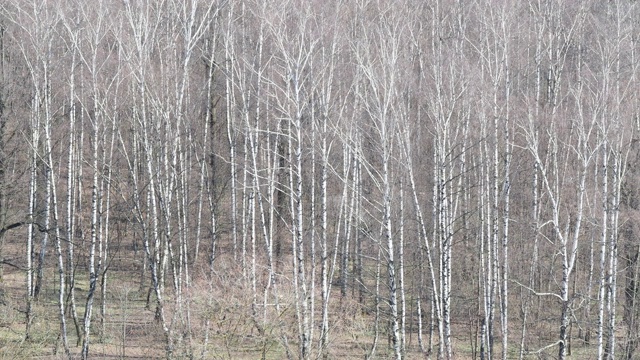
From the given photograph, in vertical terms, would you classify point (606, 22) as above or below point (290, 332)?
above

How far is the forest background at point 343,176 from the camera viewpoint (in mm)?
19281

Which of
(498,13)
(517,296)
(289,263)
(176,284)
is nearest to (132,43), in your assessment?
(176,284)

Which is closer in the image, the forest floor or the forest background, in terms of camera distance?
the forest background

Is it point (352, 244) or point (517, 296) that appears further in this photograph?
point (352, 244)

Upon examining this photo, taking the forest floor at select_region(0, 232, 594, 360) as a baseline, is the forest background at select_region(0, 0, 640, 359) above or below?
above

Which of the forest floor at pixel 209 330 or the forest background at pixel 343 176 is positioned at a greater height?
the forest background at pixel 343 176

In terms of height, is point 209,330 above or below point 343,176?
below

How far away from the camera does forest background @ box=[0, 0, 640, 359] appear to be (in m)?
19.3

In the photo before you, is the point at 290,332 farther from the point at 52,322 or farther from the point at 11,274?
the point at 11,274

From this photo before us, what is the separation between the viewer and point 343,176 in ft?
78.2

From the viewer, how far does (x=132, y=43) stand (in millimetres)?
20953

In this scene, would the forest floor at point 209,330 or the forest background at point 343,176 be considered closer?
the forest background at point 343,176

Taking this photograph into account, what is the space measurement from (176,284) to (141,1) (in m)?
6.87

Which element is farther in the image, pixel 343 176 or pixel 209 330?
pixel 343 176
